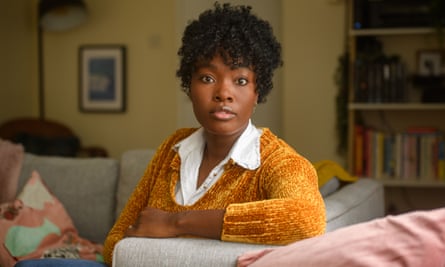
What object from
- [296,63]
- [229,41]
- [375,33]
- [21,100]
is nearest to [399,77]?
→ [375,33]

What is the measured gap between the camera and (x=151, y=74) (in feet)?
15.2

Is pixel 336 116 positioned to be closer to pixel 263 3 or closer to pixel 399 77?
pixel 399 77

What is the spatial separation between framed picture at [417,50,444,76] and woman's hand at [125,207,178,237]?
272 centimetres

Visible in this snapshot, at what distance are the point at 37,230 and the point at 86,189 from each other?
295 millimetres

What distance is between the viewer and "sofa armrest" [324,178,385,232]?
1.68 meters

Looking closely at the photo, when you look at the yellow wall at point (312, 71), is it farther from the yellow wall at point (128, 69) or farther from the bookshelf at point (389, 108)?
the yellow wall at point (128, 69)

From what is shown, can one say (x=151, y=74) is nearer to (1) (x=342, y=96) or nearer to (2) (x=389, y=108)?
(1) (x=342, y=96)

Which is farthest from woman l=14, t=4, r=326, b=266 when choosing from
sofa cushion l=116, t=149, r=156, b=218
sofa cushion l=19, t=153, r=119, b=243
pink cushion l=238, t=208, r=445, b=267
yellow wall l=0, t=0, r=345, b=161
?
yellow wall l=0, t=0, r=345, b=161

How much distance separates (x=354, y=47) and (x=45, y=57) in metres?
2.40

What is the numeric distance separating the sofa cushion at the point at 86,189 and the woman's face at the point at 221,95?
113 centimetres

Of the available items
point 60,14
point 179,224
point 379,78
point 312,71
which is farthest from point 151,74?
point 179,224

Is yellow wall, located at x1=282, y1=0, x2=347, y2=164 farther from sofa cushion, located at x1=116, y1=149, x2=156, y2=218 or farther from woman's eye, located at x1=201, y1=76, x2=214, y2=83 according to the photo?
woman's eye, located at x1=201, y1=76, x2=214, y2=83

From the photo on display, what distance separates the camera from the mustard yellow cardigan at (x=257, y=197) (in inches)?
50.5

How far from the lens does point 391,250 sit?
1.03 metres
